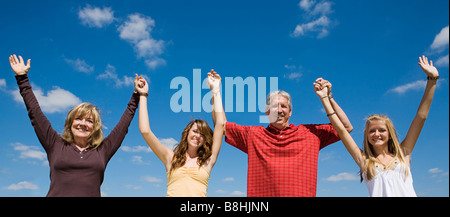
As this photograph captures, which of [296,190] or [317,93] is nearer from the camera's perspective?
[296,190]

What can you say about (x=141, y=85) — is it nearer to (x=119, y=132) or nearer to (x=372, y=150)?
(x=119, y=132)

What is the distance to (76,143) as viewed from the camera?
6.74 metres

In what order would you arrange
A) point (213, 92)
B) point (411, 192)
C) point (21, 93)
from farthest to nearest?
1. point (213, 92)
2. point (21, 93)
3. point (411, 192)

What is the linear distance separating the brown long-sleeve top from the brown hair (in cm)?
115

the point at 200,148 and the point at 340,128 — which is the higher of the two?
the point at 340,128

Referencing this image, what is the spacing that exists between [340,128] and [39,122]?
571 cm

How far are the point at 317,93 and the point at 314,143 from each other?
1.00 metres

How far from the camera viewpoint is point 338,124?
656 centimetres

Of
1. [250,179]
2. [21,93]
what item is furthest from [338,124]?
[21,93]

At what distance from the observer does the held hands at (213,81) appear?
23.8 feet

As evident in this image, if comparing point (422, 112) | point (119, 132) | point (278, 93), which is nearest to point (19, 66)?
point (119, 132)
